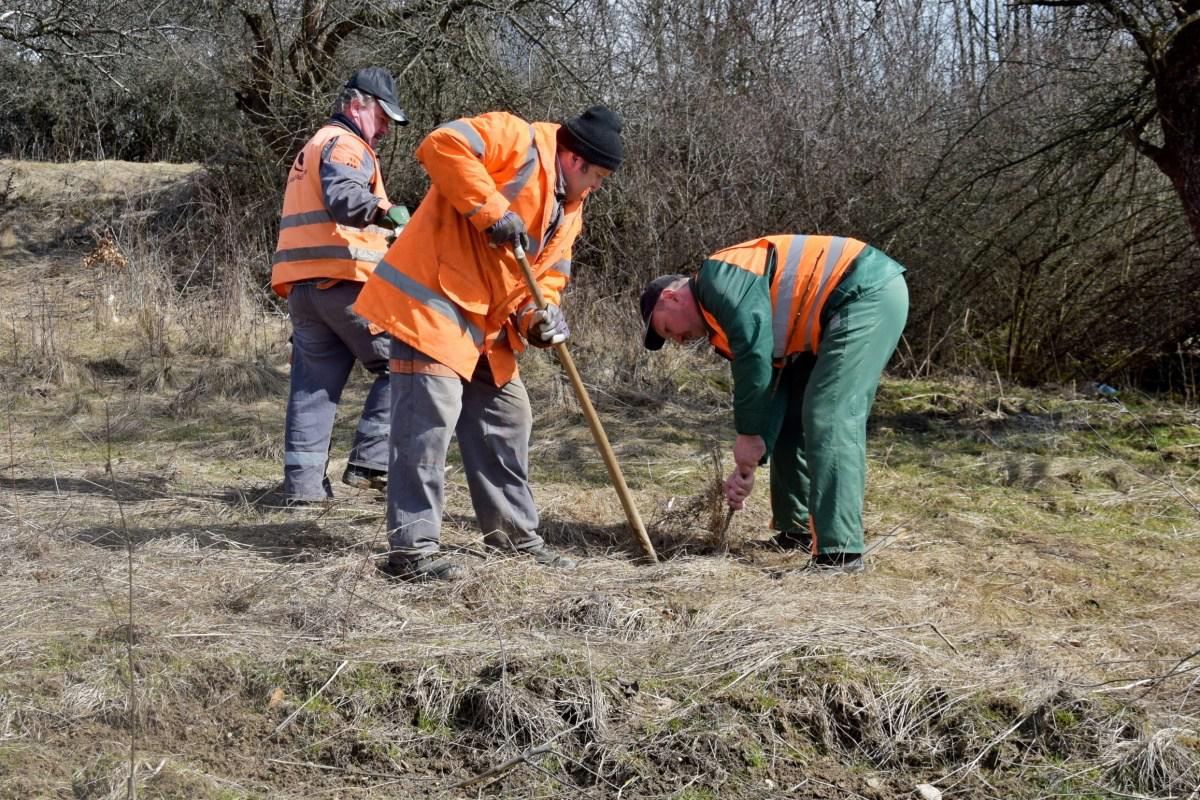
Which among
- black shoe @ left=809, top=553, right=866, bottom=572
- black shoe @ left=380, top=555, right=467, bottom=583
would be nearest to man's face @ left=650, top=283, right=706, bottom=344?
black shoe @ left=809, top=553, right=866, bottom=572

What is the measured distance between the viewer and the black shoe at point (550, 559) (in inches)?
174

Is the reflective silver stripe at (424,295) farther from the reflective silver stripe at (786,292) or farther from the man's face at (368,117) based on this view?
the man's face at (368,117)

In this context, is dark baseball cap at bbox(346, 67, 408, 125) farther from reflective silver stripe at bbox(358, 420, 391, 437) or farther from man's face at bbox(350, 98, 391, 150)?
reflective silver stripe at bbox(358, 420, 391, 437)

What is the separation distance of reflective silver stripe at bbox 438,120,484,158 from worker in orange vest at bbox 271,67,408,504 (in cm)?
115

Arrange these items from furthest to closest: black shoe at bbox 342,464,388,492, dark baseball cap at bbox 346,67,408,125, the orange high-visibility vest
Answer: black shoe at bbox 342,464,388,492
dark baseball cap at bbox 346,67,408,125
the orange high-visibility vest

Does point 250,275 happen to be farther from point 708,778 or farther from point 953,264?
point 708,778

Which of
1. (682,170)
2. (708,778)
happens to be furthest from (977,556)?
(682,170)

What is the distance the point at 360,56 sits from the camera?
1012cm

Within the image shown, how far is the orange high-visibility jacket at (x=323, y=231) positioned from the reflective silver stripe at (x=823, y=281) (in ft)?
6.44

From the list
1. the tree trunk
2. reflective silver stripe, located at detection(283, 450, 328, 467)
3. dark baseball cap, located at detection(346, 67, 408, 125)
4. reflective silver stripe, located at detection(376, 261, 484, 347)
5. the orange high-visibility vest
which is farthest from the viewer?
the tree trunk

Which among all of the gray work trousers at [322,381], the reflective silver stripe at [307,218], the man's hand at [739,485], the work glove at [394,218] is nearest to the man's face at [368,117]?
the reflective silver stripe at [307,218]

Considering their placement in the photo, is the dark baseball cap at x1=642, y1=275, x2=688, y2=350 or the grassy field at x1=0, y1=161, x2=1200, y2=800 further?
the dark baseball cap at x1=642, y1=275, x2=688, y2=350

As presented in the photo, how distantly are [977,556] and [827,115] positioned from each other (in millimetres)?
5686

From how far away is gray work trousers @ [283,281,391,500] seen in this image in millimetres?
5188
